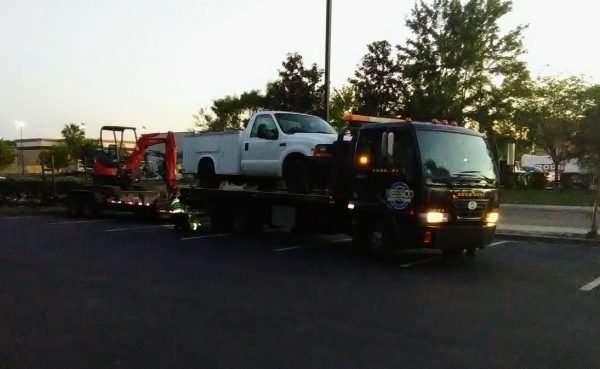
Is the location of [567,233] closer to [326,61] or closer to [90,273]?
[326,61]

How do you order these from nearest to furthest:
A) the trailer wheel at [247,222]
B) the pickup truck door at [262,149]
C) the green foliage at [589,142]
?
the pickup truck door at [262,149] → the green foliage at [589,142] → the trailer wheel at [247,222]

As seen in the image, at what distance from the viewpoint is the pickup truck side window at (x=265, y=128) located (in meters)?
14.5

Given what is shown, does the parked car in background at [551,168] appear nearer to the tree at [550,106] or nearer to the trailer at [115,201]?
the tree at [550,106]

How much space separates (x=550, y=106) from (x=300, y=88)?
17817 mm

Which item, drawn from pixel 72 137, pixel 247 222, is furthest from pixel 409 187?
pixel 72 137

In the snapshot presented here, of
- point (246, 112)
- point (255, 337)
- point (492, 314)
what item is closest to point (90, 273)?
point (255, 337)

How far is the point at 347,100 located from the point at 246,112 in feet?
41.6

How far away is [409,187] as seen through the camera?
38.4 feet

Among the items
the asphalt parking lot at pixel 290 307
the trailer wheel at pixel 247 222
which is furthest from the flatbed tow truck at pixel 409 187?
the trailer wheel at pixel 247 222

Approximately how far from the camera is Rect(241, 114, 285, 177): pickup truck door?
14.4 m

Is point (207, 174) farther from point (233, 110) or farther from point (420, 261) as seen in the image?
point (233, 110)

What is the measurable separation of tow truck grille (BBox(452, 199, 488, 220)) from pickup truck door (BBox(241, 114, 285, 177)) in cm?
419

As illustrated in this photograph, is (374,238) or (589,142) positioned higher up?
(589,142)

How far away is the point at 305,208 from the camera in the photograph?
46.7 ft
